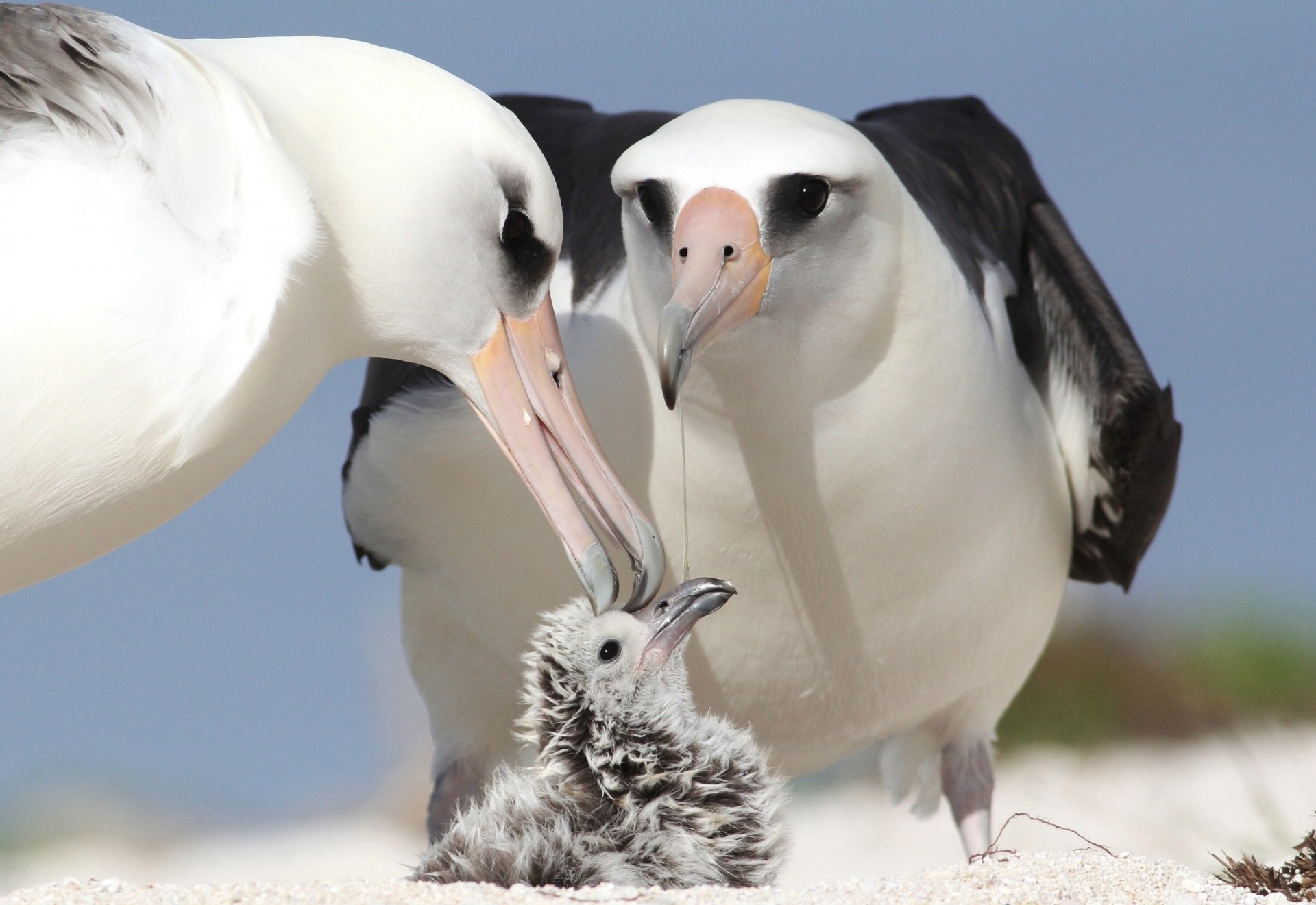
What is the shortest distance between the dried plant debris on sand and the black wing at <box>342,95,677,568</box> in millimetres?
2263

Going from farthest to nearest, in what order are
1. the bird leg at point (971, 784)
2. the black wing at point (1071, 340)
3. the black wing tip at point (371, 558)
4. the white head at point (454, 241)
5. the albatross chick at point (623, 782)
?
the bird leg at point (971, 784), the black wing tip at point (371, 558), the black wing at point (1071, 340), the white head at point (454, 241), the albatross chick at point (623, 782)

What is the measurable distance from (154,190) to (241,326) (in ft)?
1.05

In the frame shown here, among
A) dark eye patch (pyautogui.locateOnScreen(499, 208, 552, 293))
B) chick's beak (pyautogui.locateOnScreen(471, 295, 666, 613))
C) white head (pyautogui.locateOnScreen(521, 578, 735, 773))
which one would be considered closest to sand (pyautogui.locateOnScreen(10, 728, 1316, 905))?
white head (pyautogui.locateOnScreen(521, 578, 735, 773))

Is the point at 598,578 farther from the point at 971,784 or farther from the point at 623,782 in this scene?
the point at 971,784

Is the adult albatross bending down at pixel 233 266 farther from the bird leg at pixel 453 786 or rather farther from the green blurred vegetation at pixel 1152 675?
the green blurred vegetation at pixel 1152 675

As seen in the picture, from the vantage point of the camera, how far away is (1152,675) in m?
13.9

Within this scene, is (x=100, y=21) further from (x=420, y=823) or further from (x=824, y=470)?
(x=420, y=823)

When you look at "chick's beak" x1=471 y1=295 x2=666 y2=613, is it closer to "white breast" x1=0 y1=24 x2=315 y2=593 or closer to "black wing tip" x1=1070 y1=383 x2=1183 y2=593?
"white breast" x1=0 y1=24 x2=315 y2=593

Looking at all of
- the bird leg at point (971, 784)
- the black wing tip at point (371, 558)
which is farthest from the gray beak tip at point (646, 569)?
the bird leg at point (971, 784)

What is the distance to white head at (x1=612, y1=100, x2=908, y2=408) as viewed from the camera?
13.0 feet

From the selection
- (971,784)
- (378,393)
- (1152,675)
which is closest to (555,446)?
(378,393)

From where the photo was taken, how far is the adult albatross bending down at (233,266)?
2.94 m

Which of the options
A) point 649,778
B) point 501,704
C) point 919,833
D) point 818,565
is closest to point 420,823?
point 919,833

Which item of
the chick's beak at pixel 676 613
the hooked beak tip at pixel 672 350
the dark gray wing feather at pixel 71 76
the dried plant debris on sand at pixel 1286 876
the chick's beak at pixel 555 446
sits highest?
the dark gray wing feather at pixel 71 76
